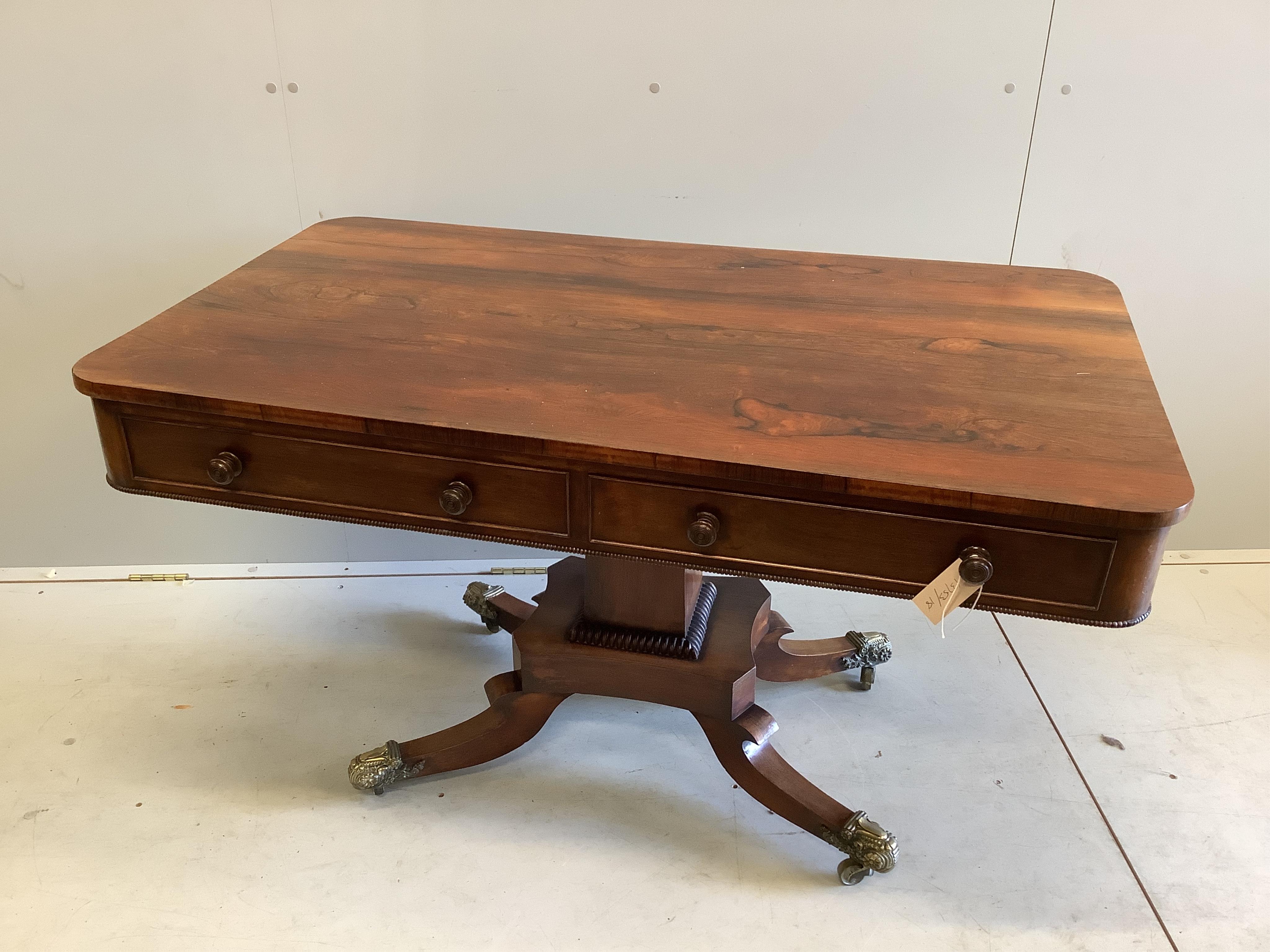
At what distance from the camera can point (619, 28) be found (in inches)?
67.0

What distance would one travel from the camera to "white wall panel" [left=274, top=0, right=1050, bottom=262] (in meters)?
1.69

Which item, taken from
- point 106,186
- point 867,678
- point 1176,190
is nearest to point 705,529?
point 867,678

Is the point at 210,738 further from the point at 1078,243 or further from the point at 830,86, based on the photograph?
the point at 1078,243

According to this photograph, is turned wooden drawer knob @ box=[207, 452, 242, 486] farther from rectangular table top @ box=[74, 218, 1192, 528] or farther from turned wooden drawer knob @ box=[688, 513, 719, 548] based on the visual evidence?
turned wooden drawer knob @ box=[688, 513, 719, 548]

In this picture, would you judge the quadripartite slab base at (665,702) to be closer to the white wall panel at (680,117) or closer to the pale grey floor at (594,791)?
the pale grey floor at (594,791)

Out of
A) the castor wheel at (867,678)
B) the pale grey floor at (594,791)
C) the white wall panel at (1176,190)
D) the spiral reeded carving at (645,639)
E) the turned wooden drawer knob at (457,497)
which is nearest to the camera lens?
the turned wooden drawer knob at (457,497)

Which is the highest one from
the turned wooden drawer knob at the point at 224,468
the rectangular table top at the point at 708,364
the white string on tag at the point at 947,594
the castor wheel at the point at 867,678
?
the rectangular table top at the point at 708,364

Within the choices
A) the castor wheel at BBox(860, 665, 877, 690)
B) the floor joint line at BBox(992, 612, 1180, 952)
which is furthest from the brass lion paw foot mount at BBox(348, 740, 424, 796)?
the floor joint line at BBox(992, 612, 1180, 952)

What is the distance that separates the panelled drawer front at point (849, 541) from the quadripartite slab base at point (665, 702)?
343mm

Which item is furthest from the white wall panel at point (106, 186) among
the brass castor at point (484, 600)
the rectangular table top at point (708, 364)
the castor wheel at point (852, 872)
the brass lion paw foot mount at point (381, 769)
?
the castor wheel at point (852, 872)

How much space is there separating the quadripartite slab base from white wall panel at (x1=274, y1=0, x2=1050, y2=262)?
701 mm

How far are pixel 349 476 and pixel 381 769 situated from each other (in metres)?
0.56

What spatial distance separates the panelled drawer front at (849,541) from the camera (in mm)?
1014

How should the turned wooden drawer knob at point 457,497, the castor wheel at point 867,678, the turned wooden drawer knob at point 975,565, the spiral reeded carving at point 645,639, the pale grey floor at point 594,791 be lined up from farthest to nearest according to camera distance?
the castor wheel at point 867,678, the spiral reeded carving at point 645,639, the pale grey floor at point 594,791, the turned wooden drawer knob at point 457,497, the turned wooden drawer knob at point 975,565
